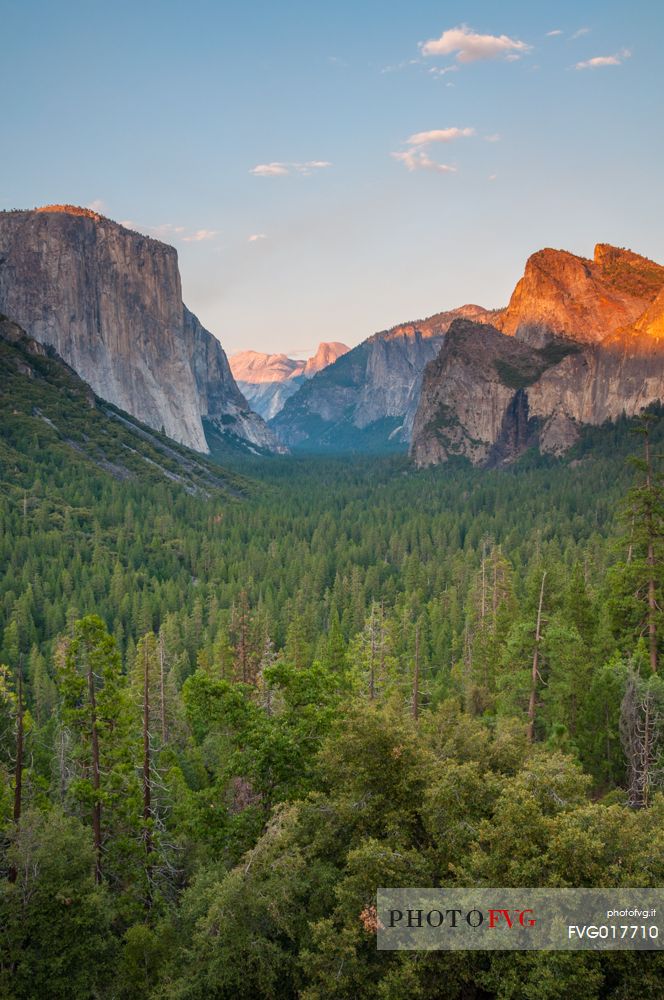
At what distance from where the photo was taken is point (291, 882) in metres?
17.2

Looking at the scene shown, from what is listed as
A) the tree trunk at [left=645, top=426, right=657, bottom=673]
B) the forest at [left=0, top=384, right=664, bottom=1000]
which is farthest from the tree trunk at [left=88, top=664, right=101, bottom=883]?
the tree trunk at [left=645, top=426, right=657, bottom=673]

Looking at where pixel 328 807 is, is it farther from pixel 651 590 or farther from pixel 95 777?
pixel 651 590

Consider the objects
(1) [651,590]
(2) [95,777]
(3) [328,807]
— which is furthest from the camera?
(1) [651,590]

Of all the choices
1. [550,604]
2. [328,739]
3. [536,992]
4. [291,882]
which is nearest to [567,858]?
[536,992]

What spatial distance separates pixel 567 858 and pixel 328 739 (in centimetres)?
880

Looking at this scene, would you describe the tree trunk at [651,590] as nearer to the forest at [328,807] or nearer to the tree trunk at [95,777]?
the forest at [328,807]

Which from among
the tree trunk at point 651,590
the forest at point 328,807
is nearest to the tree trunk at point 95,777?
the forest at point 328,807

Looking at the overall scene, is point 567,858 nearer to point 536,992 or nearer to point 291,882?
point 536,992

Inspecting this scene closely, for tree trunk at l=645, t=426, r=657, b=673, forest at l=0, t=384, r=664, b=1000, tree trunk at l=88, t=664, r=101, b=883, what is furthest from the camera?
tree trunk at l=645, t=426, r=657, b=673

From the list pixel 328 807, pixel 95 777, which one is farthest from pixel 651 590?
pixel 95 777

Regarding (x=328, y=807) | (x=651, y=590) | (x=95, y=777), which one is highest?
(x=651, y=590)

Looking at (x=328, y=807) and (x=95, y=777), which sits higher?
(x=328, y=807)

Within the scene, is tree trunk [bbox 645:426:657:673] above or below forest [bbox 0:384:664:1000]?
above

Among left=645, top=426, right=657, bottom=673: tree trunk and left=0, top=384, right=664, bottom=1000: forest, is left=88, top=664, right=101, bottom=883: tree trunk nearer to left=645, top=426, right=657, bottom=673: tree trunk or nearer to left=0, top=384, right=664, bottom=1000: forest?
left=0, top=384, right=664, bottom=1000: forest
